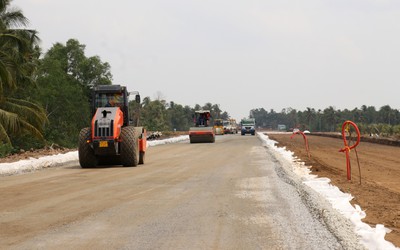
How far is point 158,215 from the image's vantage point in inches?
320

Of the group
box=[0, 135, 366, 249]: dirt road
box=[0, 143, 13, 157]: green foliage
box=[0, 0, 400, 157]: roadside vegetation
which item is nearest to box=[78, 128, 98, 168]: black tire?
box=[0, 135, 366, 249]: dirt road

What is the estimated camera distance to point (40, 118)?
34844 mm

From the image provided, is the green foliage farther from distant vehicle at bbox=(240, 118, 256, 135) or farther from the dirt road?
distant vehicle at bbox=(240, 118, 256, 135)

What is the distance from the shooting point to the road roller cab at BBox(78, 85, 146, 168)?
17.5 m

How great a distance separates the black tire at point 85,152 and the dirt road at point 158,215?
3.96 metres

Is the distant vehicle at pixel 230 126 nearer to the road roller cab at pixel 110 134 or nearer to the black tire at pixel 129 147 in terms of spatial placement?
the road roller cab at pixel 110 134

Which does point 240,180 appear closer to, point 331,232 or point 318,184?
point 318,184

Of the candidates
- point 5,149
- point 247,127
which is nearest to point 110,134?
point 5,149

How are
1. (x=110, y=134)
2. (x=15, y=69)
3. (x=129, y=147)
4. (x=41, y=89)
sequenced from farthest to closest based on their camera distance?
(x=41, y=89) → (x=15, y=69) → (x=129, y=147) → (x=110, y=134)

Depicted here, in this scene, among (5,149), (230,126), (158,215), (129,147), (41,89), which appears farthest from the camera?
(230,126)

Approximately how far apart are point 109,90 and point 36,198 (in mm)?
9244

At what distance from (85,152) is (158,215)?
10.4 m

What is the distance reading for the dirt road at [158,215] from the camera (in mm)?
6281

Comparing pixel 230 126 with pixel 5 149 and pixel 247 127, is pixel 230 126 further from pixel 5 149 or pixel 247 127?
pixel 5 149
